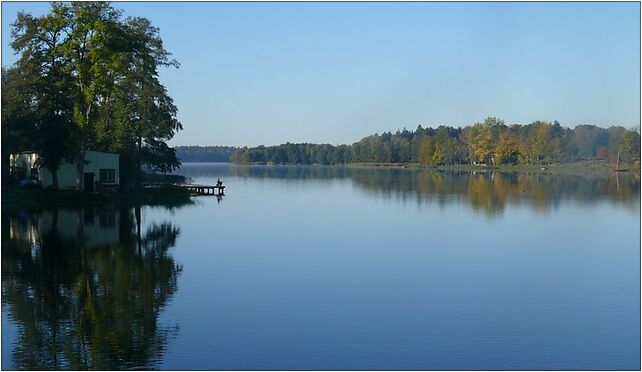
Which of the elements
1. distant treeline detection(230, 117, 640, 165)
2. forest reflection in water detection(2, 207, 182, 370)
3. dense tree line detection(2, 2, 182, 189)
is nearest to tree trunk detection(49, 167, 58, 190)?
dense tree line detection(2, 2, 182, 189)

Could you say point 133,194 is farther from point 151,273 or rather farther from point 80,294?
point 80,294

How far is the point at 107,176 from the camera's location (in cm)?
5312

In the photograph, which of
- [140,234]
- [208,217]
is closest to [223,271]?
[140,234]

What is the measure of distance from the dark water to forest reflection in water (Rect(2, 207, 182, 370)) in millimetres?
69

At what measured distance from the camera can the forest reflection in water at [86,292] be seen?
15695mm

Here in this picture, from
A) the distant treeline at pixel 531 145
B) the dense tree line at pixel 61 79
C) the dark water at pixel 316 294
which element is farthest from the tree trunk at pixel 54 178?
the distant treeline at pixel 531 145

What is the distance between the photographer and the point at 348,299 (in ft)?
69.5

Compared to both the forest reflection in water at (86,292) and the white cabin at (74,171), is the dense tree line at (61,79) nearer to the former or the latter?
the white cabin at (74,171)

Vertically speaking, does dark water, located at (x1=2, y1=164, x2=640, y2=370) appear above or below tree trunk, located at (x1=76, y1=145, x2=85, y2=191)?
below

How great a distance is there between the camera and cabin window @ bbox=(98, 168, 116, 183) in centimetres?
5247

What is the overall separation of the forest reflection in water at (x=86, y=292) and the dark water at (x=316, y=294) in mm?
69

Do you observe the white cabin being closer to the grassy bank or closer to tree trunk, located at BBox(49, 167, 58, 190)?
tree trunk, located at BBox(49, 167, 58, 190)

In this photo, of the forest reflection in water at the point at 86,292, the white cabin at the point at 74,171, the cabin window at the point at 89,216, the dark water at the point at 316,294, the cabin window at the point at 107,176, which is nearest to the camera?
the forest reflection in water at the point at 86,292

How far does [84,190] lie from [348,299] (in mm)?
34174
